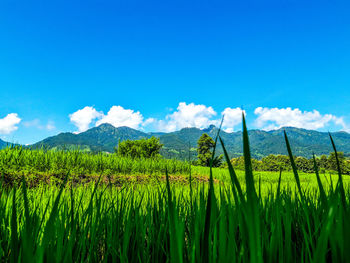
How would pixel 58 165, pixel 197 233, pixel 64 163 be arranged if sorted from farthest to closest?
pixel 64 163 < pixel 58 165 < pixel 197 233

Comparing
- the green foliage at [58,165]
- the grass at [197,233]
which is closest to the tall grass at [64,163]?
the green foliage at [58,165]

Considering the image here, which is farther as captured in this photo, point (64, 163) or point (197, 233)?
point (64, 163)

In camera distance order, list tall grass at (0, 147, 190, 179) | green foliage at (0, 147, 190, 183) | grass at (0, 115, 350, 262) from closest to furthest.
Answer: grass at (0, 115, 350, 262), green foliage at (0, 147, 190, 183), tall grass at (0, 147, 190, 179)

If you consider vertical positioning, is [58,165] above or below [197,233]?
below

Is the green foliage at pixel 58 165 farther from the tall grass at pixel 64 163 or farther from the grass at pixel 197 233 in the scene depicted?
the grass at pixel 197 233

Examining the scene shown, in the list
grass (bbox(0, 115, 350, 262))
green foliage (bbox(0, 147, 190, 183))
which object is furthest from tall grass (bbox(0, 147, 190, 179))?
grass (bbox(0, 115, 350, 262))

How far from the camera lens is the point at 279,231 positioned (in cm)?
50

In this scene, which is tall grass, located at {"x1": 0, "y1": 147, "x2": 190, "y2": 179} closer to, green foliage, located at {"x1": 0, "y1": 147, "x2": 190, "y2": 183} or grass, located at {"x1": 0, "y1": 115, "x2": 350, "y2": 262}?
green foliage, located at {"x1": 0, "y1": 147, "x2": 190, "y2": 183}

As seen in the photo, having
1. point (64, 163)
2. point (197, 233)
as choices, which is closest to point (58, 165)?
point (64, 163)

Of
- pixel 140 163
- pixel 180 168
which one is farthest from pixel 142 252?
pixel 180 168

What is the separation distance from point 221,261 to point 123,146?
27.6 meters

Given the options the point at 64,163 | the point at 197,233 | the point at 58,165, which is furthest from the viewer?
the point at 64,163

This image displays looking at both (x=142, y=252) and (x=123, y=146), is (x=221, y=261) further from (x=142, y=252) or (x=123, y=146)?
(x=123, y=146)

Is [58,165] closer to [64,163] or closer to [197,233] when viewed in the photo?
[64,163]
